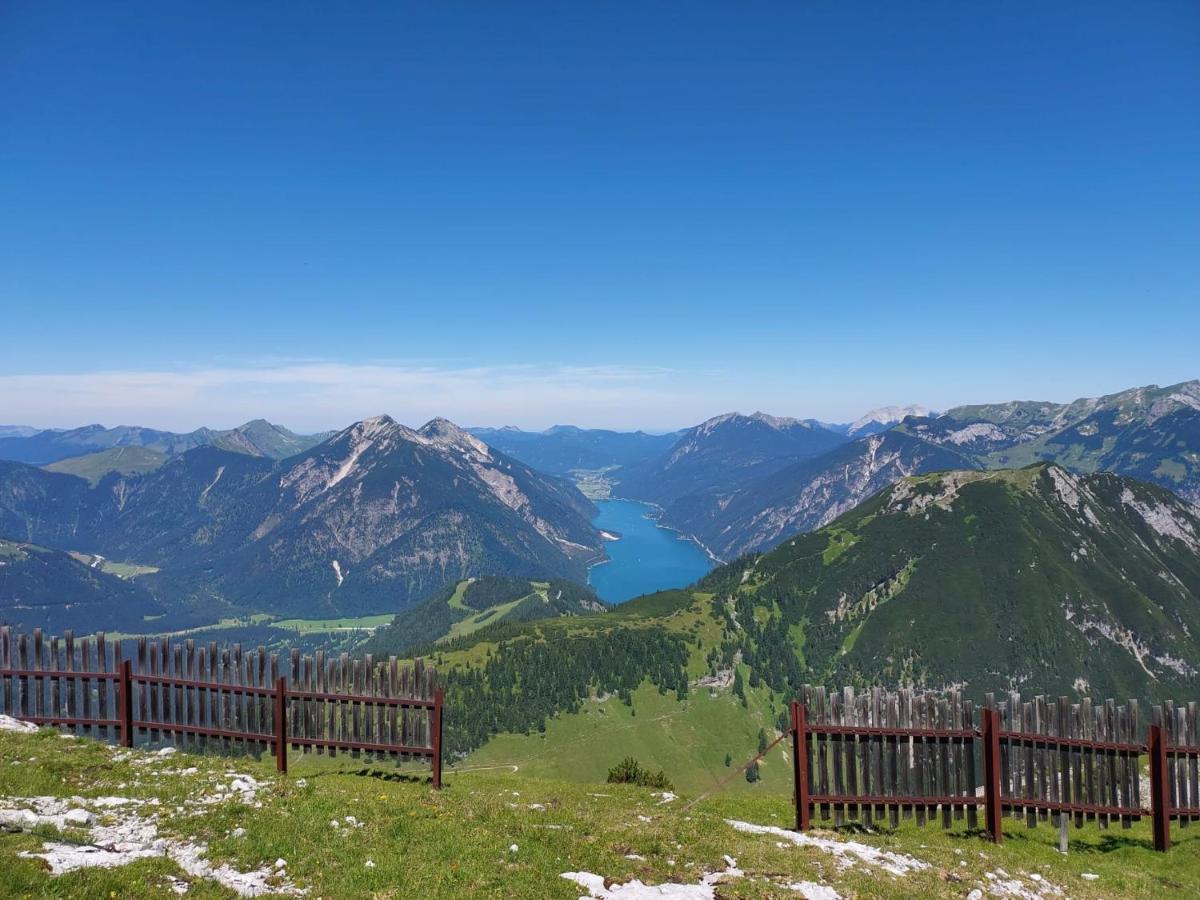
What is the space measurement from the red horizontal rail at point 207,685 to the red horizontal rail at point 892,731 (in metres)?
17.3

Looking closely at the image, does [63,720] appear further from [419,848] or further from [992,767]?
[992,767]

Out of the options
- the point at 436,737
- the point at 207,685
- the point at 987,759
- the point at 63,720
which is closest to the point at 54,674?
the point at 63,720

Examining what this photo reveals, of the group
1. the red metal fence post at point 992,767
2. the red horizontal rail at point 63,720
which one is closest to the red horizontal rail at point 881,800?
the red metal fence post at point 992,767

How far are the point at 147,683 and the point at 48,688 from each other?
13.3ft

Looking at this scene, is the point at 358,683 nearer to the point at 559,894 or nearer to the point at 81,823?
the point at 81,823

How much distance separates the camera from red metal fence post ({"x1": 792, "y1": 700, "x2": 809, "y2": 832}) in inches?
732

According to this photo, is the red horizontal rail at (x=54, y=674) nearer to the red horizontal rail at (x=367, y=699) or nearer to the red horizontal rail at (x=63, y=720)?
the red horizontal rail at (x=63, y=720)

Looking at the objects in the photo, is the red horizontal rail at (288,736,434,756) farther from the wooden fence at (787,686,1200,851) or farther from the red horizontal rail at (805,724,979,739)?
the red horizontal rail at (805,724,979,739)

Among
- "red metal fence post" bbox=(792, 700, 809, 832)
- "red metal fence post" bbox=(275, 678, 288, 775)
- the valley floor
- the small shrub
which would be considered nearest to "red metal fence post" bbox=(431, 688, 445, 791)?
the valley floor

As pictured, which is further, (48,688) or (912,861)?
(48,688)

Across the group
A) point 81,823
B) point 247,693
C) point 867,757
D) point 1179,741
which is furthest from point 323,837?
point 1179,741

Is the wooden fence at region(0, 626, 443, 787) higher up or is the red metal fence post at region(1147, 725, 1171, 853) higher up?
the wooden fence at region(0, 626, 443, 787)

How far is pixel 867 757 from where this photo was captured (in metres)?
18.8

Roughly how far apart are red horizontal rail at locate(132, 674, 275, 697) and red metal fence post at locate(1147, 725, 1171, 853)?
2763 centimetres
